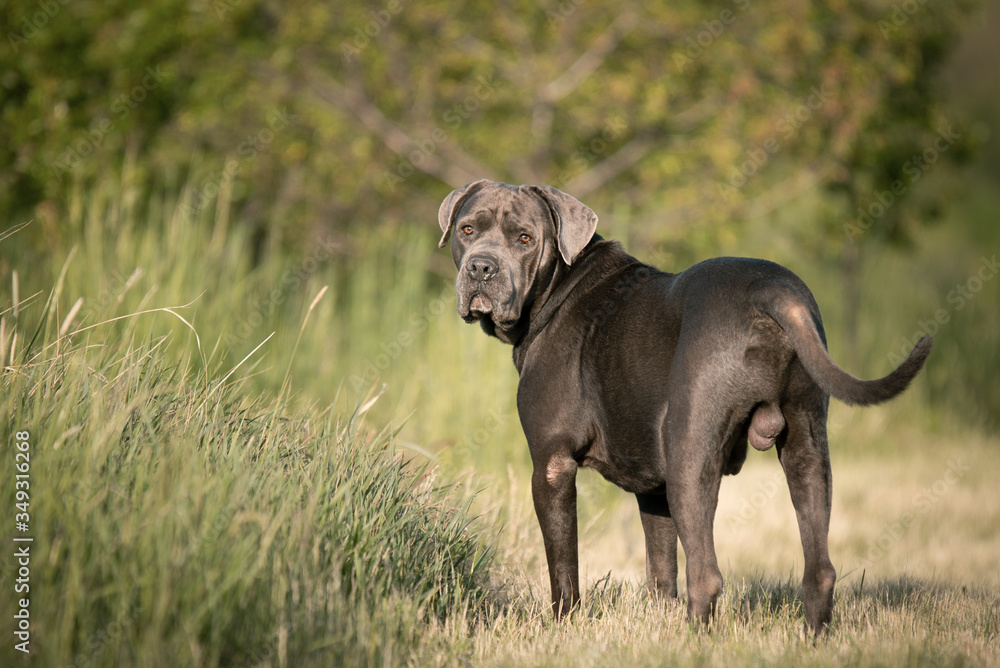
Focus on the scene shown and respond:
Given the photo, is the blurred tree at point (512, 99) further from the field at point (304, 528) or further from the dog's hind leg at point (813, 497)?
the dog's hind leg at point (813, 497)

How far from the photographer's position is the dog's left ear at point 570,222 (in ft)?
14.6

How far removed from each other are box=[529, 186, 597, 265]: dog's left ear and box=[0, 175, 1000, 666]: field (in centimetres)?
118

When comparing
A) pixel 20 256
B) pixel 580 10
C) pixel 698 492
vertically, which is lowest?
pixel 698 492

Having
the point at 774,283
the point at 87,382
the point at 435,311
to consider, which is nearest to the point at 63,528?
the point at 87,382

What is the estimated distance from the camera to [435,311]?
336 inches

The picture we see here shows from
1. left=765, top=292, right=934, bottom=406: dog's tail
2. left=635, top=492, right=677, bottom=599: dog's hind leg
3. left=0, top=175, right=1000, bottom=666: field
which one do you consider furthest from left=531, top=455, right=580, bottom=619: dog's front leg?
left=765, top=292, right=934, bottom=406: dog's tail

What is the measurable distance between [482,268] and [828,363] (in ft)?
5.60

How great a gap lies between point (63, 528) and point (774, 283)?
8.75 ft

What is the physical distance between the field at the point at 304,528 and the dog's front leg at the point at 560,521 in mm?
130

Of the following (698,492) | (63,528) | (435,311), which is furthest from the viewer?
(435,311)

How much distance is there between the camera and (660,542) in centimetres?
441

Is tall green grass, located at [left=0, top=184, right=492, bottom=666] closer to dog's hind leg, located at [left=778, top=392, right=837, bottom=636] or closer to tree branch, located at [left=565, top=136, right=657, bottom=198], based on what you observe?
dog's hind leg, located at [left=778, top=392, right=837, bottom=636]

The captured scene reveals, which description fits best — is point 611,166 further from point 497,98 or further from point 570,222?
point 570,222

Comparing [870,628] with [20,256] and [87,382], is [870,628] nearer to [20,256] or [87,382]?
[87,382]
